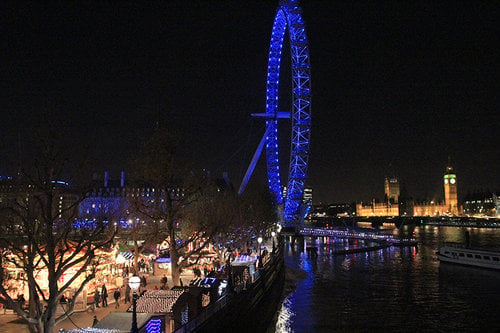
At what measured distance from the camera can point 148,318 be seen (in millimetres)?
10852

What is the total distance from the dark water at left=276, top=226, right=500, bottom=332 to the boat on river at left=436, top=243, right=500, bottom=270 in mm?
743

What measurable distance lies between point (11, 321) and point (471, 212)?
204m

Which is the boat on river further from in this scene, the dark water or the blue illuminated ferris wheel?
the blue illuminated ferris wheel

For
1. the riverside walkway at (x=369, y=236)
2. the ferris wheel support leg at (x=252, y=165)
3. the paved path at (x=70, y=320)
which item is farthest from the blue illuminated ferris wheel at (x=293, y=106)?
the paved path at (x=70, y=320)

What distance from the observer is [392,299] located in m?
26.9

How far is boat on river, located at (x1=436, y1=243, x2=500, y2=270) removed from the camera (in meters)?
39.0

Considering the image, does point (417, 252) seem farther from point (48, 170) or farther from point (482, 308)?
point (48, 170)

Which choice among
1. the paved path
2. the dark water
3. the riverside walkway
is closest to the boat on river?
the dark water

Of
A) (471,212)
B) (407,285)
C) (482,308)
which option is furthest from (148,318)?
(471,212)

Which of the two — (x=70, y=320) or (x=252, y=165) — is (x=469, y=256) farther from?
(x=70, y=320)

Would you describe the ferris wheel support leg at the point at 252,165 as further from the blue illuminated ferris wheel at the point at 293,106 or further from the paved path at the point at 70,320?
the paved path at the point at 70,320

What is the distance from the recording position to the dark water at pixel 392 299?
843 inches

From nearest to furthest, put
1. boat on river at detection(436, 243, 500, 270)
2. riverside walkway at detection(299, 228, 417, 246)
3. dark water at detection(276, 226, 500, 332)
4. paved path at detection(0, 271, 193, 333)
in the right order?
1. paved path at detection(0, 271, 193, 333)
2. dark water at detection(276, 226, 500, 332)
3. boat on river at detection(436, 243, 500, 270)
4. riverside walkway at detection(299, 228, 417, 246)

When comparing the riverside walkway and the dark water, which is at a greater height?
the riverside walkway
